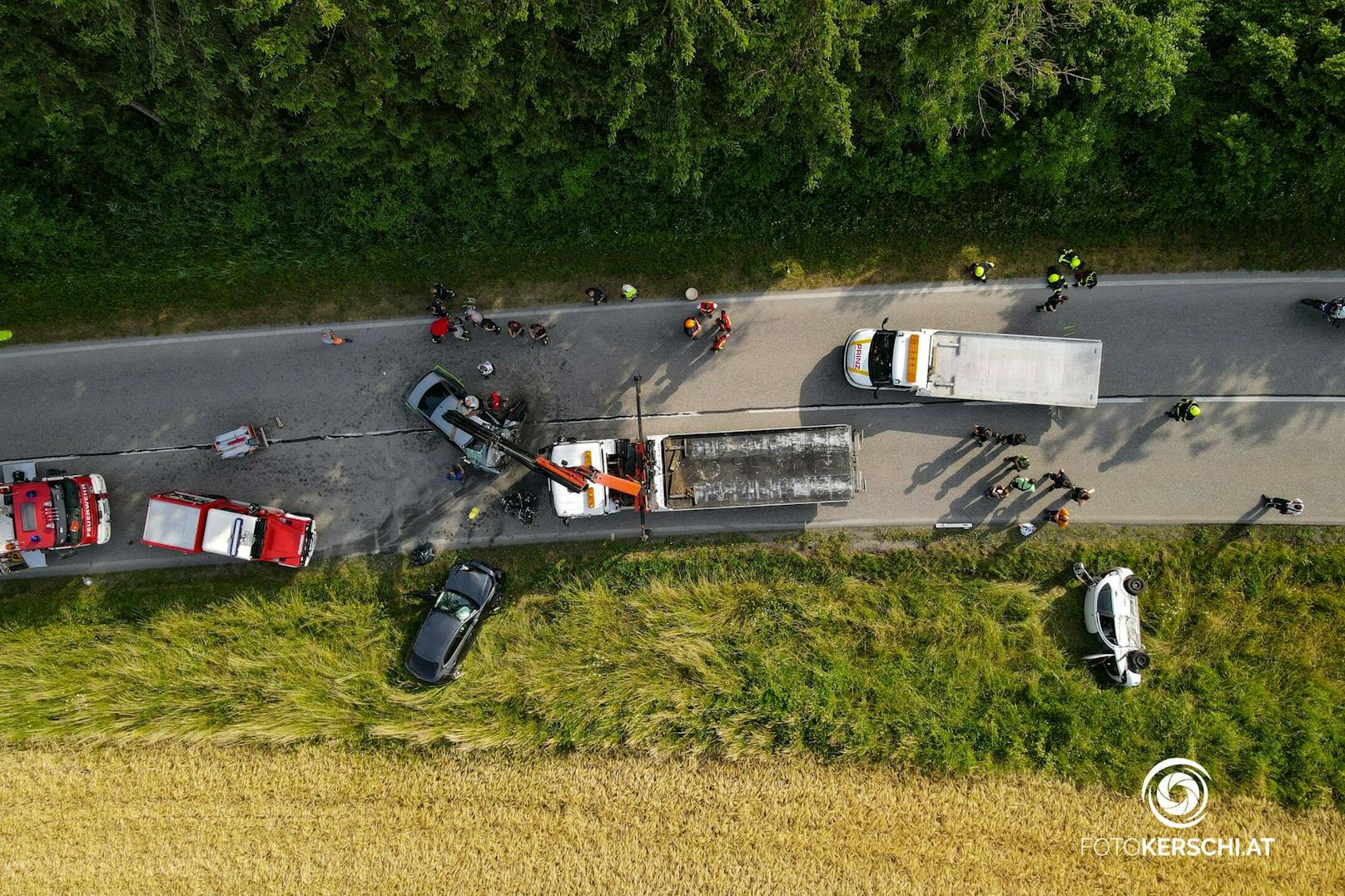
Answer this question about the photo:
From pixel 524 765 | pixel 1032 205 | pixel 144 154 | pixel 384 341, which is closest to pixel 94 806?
pixel 524 765

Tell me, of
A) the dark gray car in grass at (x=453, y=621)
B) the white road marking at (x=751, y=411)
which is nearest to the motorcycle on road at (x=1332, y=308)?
the white road marking at (x=751, y=411)

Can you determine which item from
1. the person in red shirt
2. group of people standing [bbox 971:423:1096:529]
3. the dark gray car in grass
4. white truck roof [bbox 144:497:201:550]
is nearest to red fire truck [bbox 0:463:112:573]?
white truck roof [bbox 144:497:201:550]

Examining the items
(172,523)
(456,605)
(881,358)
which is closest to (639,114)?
(881,358)

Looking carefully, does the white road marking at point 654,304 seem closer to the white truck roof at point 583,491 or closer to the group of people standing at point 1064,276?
the group of people standing at point 1064,276

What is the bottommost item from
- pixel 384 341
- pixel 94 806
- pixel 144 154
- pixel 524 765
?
pixel 94 806

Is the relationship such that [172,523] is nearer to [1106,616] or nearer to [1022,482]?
[1022,482]

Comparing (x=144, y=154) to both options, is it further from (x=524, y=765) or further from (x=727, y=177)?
(x=524, y=765)
